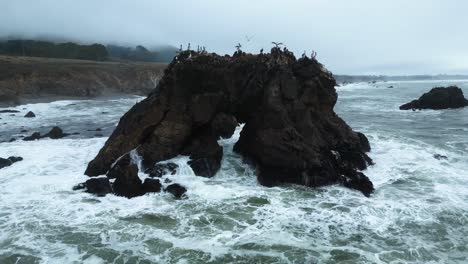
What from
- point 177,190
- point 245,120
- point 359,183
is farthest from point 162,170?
point 359,183

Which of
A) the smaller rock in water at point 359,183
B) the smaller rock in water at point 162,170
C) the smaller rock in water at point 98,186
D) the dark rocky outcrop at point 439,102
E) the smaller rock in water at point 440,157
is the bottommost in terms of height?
the smaller rock in water at point 98,186

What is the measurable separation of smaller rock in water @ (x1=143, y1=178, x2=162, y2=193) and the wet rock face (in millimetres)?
2357

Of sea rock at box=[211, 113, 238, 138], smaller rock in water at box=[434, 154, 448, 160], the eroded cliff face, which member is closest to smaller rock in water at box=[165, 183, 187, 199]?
sea rock at box=[211, 113, 238, 138]

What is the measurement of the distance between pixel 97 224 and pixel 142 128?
281 inches

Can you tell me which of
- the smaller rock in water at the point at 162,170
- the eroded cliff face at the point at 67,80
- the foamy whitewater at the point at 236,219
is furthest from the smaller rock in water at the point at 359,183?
the eroded cliff face at the point at 67,80

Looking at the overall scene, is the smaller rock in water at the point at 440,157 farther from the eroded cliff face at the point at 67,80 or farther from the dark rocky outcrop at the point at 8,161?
the eroded cliff face at the point at 67,80

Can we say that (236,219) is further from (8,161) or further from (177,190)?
(8,161)

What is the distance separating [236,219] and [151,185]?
14.4 feet

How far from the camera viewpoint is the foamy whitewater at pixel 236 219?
11805mm

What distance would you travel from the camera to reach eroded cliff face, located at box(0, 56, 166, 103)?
210ft

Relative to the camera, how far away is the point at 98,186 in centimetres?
1669

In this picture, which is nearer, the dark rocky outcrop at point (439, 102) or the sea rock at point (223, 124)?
the sea rock at point (223, 124)

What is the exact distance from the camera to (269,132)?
19.2m

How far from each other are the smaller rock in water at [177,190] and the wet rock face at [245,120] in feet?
6.78
